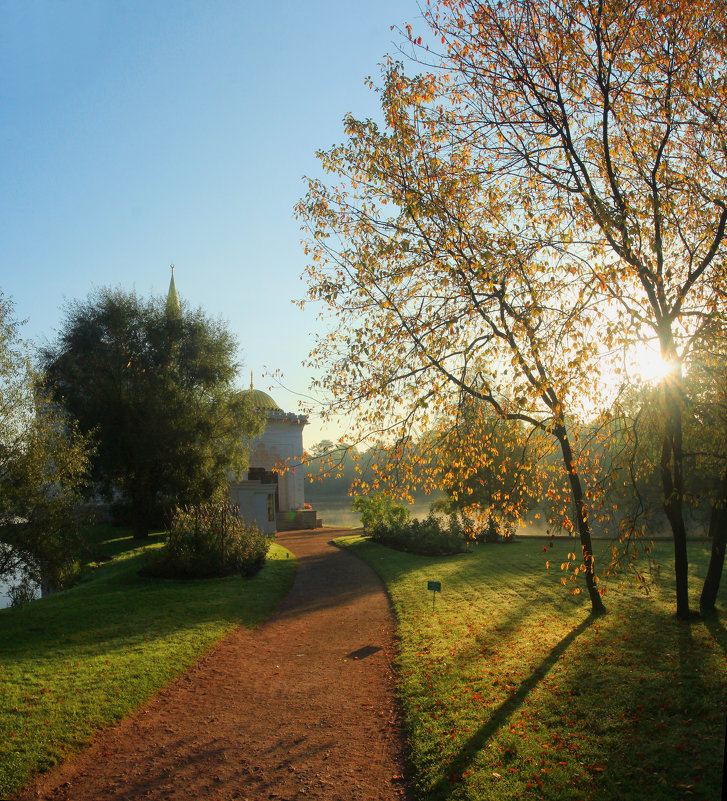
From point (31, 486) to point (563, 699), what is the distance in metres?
12.2

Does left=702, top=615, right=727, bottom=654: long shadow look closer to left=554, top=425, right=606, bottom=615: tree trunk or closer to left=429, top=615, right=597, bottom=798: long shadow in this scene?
left=554, top=425, right=606, bottom=615: tree trunk

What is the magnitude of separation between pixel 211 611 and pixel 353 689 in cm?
514

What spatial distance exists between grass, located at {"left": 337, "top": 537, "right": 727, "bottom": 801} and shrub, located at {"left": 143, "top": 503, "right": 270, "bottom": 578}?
226 inches

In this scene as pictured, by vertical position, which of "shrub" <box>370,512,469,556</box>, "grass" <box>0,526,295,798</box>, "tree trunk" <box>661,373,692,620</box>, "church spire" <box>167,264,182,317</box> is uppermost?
"church spire" <box>167,264,182,317</box>

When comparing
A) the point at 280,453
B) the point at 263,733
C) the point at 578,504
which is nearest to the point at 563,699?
the point at 578,504

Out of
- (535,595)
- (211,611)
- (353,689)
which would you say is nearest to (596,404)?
(353,689)

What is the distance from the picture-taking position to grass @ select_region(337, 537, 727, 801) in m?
4.74

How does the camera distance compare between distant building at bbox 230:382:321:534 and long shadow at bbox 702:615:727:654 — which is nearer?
long shadow at bbox 702:615:727:654

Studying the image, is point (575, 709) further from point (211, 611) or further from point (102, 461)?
point (102, 461)

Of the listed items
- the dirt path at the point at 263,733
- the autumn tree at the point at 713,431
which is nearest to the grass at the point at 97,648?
the dirt path at the point at 263,733

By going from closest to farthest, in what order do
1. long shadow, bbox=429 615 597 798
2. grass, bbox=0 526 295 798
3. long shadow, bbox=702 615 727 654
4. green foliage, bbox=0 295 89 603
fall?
long shadow, bbox=429 615 597 798, grass, bbox=0 526 295 798, long shadow, bbox=702 615 727 654, green foliage, bbox=0 295 89 603

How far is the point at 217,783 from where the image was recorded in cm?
496

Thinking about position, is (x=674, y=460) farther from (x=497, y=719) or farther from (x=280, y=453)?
(x=280, y=453)

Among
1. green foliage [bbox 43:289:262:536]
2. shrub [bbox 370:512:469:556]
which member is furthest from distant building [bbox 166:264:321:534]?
shrub [bbox 370:512:469:556]
